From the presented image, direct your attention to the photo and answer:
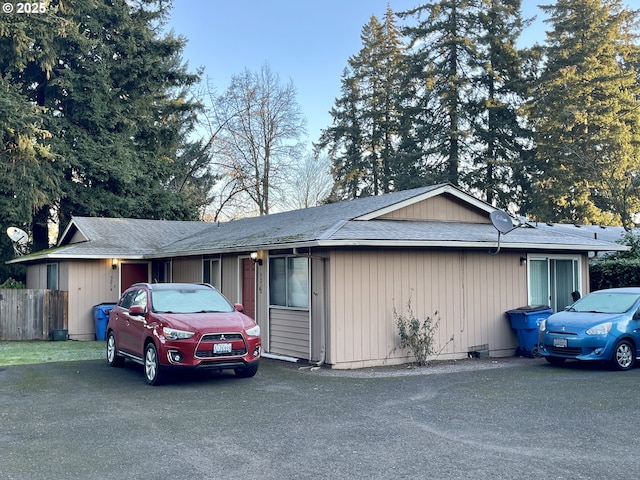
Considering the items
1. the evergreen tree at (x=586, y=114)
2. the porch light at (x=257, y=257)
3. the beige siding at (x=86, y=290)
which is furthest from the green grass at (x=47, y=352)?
the evergreen tree at (x=586, y=114)

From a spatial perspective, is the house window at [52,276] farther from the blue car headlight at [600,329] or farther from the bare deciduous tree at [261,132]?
the bare deciduous tree at [261,132]

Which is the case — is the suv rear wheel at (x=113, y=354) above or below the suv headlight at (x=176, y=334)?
below

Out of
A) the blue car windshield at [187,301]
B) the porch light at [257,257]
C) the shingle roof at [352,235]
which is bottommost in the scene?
the blue car windshield at [187,301]

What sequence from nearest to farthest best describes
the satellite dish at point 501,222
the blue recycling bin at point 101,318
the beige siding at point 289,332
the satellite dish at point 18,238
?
the beige siding at point 289,332 < the satellite dish at point 501,222 < the blue recycling bin at point 101,318 < the satellite dish at point 18,238

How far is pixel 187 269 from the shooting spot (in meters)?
→ 17.6

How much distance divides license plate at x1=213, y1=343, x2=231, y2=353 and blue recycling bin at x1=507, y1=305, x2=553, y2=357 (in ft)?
22.2

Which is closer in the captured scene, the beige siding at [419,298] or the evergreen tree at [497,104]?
the beige siding at [419,298]

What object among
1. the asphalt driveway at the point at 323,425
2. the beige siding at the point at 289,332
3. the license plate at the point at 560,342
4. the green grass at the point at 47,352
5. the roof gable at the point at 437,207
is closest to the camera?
the asphalt driveway at the point at 323,425

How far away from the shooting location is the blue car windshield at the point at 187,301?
10375mm

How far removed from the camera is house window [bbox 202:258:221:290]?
620 inches

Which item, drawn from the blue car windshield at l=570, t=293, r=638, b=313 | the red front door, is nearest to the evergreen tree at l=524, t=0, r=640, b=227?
the blue car windshield at l=570, t=293, r=638, b=313

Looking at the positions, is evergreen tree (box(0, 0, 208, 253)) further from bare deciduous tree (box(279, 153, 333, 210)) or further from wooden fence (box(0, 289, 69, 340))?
bare deciduous tree (box(279, 153, 333, 210))

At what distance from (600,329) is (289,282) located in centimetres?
603

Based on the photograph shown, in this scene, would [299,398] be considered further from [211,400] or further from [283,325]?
[283,325]
